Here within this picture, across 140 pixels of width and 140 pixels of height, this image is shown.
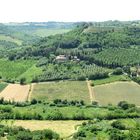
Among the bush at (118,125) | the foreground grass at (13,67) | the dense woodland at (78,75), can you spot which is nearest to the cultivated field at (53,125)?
the dense woodland at (78,75)

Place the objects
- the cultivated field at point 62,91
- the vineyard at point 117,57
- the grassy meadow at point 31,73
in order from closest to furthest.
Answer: the cultivated field at point 62,91 → the grassy meadow at point 31,73 → the vineyard at point 117,57

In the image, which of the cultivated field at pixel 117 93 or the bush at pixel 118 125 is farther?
the cultivated field at pixel 117 93

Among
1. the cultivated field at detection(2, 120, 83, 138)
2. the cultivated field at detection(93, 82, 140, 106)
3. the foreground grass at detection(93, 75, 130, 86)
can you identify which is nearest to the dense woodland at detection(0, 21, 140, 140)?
the foreground grass at detection(93, 75, 130, 86)

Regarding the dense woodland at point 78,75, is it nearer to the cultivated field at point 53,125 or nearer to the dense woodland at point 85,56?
the dense woodland at point 85,56

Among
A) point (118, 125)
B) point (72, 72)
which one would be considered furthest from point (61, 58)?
point (118, 125)

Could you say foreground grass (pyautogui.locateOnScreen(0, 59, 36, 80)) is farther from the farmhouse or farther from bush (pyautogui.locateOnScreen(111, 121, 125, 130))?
bush (pyautogui.locateOnScreen(111, 121, 125, 130))

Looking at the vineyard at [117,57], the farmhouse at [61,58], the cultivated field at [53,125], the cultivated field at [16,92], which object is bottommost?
the cultivated field at [16,92]

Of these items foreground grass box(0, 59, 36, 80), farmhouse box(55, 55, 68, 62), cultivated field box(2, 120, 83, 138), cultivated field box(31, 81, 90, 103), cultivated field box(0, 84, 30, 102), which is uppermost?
farmhouse box(55, 55, 68, 62)
